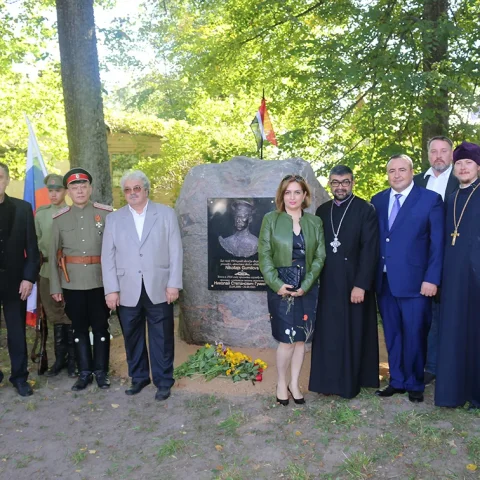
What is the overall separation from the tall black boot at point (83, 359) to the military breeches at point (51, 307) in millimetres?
449

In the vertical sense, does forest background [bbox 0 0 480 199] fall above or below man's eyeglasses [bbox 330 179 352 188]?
above

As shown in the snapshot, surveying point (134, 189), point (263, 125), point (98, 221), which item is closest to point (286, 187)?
point (134, 189)

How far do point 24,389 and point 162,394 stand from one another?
4.05 ft

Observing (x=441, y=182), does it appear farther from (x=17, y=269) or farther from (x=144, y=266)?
(x=17, y=269)

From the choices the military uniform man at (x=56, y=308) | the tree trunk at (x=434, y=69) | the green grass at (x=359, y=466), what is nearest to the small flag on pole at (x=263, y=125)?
the tree trunk at (x=434, y=69)

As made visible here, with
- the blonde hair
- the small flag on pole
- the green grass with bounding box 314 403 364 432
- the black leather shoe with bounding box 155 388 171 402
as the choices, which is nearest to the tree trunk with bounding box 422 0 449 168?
the small flag on pole

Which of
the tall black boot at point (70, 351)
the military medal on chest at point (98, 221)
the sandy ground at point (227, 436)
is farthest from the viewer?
the tall black boot at point (70, 351)

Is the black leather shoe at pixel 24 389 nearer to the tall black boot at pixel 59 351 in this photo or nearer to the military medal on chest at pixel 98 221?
the tall black boot at pixel 59 351

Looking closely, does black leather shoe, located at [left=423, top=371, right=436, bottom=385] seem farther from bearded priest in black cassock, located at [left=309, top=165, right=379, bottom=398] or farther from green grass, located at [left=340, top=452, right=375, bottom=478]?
green grass, located at [left=340, top=452, right=375, bottom=478]

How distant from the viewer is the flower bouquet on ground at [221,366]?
183 inches

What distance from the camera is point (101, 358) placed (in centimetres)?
464

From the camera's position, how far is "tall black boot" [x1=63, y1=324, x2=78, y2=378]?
4930 millimetres

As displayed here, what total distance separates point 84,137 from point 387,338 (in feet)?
14.4

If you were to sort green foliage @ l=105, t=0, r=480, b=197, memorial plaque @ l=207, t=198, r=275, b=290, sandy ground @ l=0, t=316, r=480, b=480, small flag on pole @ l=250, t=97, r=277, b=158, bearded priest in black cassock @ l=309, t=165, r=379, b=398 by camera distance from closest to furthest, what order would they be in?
sandy ground @ l=0, t=316, r=480, b=480 → bearded priest in black cassock @ l=309, t=165, r=379, b=398 → memorial plaque @ l=207, t=198, r=275, b=290 → small flag on pole @ l=250, t=97, r=277, b=158 → green foliage @ l=105, t=0, r=480, b=197
